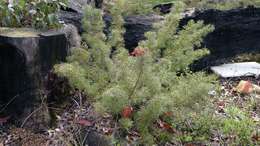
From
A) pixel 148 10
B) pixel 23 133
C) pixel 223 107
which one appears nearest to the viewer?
pixel 23 133

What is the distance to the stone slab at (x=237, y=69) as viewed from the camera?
5.69 m

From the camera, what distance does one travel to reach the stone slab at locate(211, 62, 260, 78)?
18.7ft

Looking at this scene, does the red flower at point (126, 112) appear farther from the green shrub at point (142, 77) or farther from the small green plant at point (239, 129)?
the small green plant at point (239, 129)

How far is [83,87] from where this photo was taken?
388 cm

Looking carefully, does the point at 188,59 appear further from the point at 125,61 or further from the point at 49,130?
the point at 49,130

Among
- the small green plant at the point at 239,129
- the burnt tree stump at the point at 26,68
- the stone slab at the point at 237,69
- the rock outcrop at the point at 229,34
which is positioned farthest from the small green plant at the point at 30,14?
the stone slab at the point at 237,69

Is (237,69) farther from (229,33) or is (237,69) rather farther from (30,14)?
(30,14)

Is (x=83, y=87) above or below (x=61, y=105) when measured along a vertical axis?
above

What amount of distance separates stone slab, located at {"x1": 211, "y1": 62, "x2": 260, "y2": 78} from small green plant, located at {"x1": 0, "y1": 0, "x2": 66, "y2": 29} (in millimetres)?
2208

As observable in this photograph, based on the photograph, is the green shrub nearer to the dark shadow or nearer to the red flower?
the red flower

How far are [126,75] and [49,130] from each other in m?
0.87

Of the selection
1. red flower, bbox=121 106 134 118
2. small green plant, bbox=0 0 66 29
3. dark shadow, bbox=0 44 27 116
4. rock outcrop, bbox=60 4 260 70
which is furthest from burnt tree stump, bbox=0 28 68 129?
rock outcrop, bbox=60 4 260 70

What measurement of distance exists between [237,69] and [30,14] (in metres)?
2.66

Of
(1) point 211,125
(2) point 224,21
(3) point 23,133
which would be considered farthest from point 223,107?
(3) point 23,133
